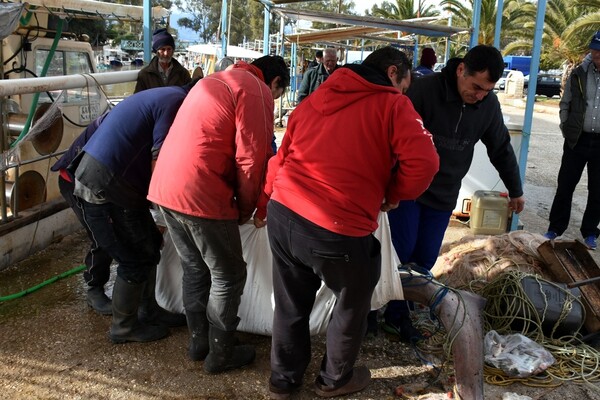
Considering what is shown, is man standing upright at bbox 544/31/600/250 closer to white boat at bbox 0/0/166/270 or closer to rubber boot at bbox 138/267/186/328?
rubber boot at bbox 138/267/186/328

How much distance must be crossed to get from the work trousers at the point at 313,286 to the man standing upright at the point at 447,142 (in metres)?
0.91

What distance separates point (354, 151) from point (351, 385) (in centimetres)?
140

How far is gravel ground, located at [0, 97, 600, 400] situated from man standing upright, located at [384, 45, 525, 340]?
46cm

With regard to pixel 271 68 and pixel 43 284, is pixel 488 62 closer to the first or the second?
pixel 271 68

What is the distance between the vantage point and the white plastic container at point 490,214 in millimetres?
6109

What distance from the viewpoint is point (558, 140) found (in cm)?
1555

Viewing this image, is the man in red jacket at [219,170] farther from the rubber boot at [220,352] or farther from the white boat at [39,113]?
the white boat at [39,113]

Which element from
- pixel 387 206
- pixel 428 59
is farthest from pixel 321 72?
pixel 387 206

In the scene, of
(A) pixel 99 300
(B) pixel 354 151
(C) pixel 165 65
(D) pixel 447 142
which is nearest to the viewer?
(B) pixel 354 151

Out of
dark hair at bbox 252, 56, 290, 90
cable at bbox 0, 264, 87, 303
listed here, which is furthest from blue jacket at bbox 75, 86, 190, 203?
cable at bbox 0, 264, 87, 303

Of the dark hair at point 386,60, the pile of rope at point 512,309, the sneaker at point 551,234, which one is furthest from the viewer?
the sneaker at point 551,234

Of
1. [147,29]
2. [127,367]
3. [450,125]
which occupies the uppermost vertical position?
[147,29]

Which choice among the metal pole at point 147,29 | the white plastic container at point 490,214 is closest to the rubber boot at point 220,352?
the white plastic container at point 490,214

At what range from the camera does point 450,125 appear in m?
3.65
